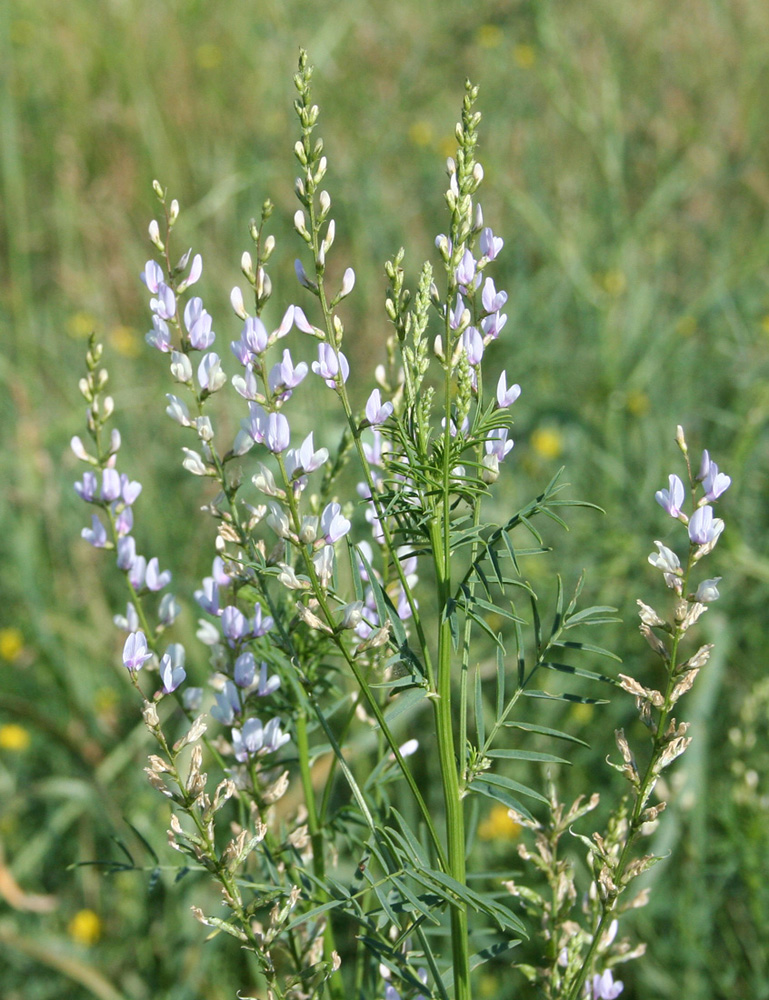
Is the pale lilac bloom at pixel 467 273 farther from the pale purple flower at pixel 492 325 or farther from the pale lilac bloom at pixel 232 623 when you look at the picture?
the pale lilac bloom at pixel 232 623

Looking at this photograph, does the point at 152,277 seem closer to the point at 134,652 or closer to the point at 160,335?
the point at 160,335

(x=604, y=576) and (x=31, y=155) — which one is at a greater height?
(x=31, y=155)

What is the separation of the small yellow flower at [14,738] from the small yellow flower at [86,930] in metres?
0.53

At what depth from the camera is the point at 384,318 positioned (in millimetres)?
3248

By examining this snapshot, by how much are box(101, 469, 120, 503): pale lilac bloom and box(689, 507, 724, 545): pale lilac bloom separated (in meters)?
0.55

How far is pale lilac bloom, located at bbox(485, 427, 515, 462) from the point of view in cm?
83

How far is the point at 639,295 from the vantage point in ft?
9.80

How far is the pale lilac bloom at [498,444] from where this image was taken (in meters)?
0.83

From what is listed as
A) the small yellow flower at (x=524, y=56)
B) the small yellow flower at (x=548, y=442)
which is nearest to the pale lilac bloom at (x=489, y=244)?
the small yellow flower at (x=548, y=442)

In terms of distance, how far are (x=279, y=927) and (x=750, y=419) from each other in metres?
1.91

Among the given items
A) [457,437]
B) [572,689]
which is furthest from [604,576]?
[457,437]

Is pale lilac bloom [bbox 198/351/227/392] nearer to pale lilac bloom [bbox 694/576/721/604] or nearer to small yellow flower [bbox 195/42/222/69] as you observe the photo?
pale lilac bloom [bbox 694/576/721/604]

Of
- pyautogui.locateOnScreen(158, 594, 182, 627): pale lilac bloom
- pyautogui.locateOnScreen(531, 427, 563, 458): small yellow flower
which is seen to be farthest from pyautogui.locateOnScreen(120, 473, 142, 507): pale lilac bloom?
pyautogui.locateOnScreen(531, 427, 563, 458): small yellow flower

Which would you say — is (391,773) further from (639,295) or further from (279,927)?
(639,295)
